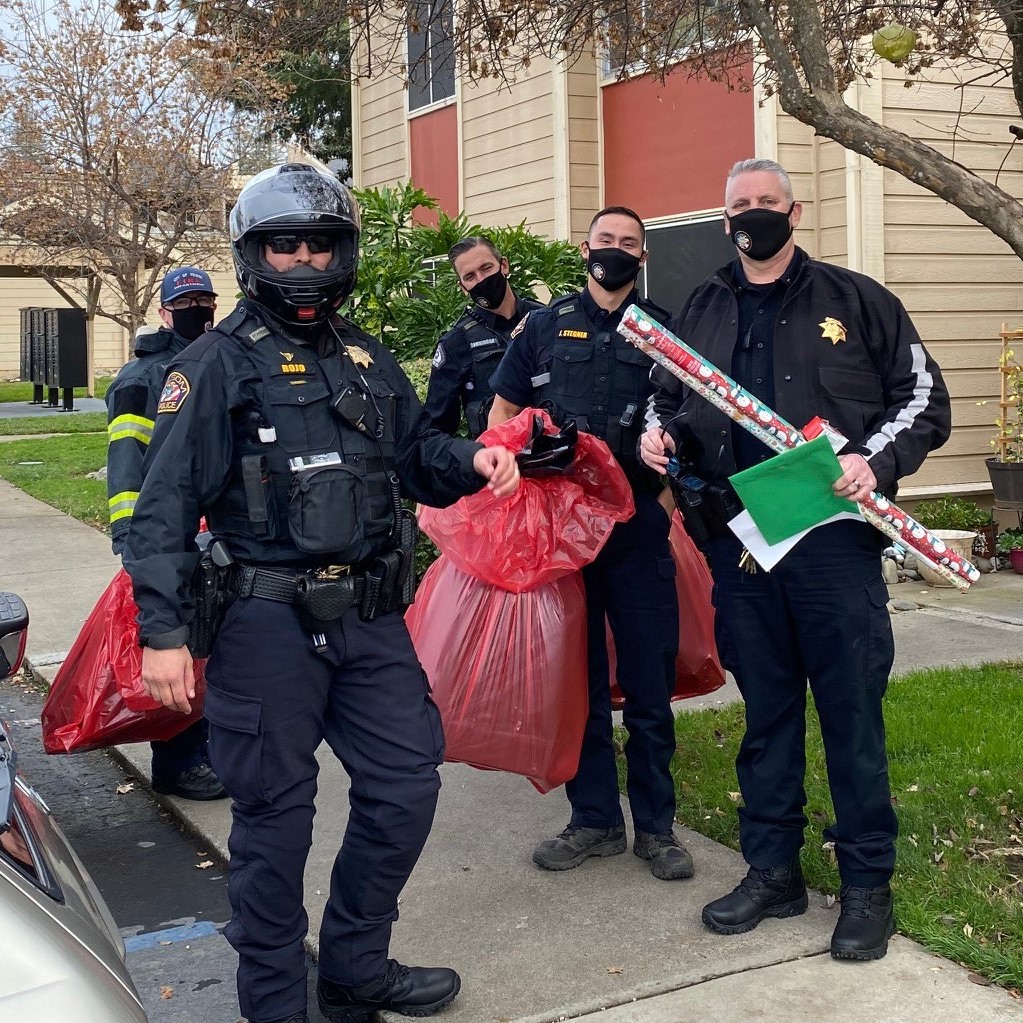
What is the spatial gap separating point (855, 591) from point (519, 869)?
1455 millimetres

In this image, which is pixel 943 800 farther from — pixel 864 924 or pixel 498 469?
pixel 498 469

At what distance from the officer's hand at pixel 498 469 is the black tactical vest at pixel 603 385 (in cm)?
93

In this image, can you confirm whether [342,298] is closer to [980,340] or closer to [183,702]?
[183,702]

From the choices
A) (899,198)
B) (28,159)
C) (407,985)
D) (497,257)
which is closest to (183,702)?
(407,985)

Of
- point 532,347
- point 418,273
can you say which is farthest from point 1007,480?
point 532,347

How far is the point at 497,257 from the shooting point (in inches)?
212

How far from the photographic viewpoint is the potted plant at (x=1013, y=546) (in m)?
8.59

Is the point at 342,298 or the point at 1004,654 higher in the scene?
the point at 342,298

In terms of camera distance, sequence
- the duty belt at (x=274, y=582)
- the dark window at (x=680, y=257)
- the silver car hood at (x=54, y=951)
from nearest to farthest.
Result: the silver car hood at (x=54, y=951) < the duty belt at (x=274, y=582) < the dark window at (x=680, y=257)

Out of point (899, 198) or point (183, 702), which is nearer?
point (183, 702)

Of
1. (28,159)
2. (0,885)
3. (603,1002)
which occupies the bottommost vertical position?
(603,1002)

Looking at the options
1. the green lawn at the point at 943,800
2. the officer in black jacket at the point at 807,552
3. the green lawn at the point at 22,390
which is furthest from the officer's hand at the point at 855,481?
the green lawn at the point at 22,390

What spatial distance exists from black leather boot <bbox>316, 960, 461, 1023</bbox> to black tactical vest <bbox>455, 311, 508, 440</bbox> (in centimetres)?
247

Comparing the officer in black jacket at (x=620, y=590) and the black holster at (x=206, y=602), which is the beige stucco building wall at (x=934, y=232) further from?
the black holster at (x=206, y=602)
